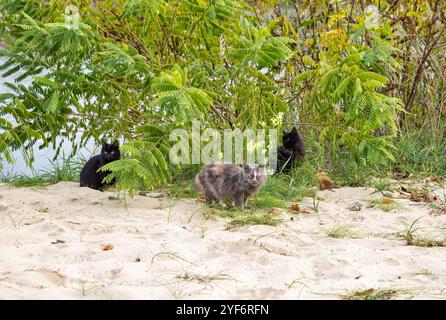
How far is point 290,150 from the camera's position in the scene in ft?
23.8

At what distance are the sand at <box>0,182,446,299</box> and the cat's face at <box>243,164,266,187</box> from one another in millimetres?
414

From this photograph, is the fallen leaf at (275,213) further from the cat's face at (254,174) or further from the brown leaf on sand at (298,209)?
the cat's face at (254,174)

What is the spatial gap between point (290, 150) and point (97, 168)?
88.3 inches

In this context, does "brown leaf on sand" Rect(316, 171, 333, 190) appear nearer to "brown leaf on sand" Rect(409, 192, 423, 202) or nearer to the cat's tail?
"brown leaf on sand" Rect(409, 192, 423, 202)

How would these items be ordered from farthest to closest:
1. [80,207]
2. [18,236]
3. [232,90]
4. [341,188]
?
1. [232,90]
2. [341,188]
3. [80,207]
4. [18,236]

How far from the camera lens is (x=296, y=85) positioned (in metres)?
7.95

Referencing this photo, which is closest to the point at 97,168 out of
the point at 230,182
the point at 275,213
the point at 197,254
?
the point at 230,182

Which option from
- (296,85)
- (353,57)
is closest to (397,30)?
(296,85)

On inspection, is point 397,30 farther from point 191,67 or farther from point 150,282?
point 150,282

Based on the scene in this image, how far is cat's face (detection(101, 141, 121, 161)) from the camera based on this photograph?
706 cm

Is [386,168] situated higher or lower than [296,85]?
lower

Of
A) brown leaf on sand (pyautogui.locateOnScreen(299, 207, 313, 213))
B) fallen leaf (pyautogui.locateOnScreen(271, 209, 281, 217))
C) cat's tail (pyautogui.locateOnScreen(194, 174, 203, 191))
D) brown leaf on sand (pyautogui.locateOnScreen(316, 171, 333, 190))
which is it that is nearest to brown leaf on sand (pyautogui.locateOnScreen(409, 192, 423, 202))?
brown leaf on sand (pyautogui.locateOnScreen(316, 171, 333, 190))

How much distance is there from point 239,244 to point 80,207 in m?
1.97
